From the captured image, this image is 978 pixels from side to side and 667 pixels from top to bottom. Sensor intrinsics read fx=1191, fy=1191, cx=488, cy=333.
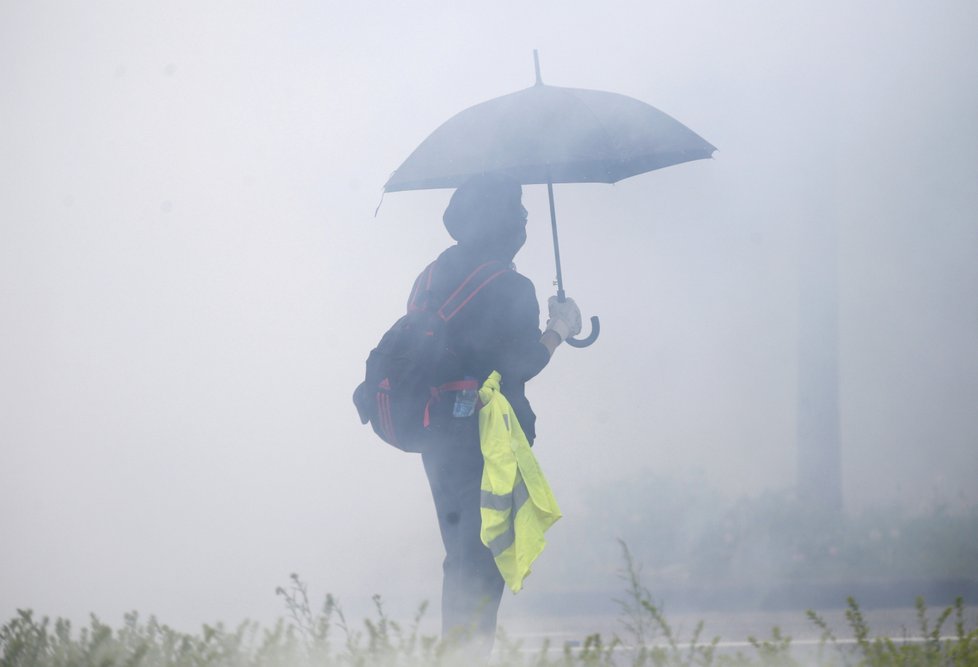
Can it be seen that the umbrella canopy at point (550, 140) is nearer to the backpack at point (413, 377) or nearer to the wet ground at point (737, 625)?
the backpack at point (413, 377)

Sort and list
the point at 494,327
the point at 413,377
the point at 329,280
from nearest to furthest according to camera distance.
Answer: the point at 413,377
the point at 494,327
the point at 329,280

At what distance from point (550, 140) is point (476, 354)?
3.08ft

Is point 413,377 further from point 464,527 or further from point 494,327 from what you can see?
point 464,527

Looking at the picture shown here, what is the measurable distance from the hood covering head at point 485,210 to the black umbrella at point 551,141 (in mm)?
367

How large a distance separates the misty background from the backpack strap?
3207 mm

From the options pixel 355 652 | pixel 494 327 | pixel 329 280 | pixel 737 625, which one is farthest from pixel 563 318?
pixel 329 280

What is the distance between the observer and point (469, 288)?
142 inches

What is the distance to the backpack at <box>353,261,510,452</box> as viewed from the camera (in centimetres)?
348

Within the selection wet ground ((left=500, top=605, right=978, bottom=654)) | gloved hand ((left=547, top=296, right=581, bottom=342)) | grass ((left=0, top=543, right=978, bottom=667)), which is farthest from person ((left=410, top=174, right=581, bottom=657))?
wet ground ((left=500, top=605, right=978, bottom=654))

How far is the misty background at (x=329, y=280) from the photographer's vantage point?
6.75 m

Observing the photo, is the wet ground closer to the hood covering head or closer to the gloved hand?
the gloved hand

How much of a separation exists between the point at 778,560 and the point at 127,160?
427cm

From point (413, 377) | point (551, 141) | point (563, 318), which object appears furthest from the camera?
point (551, 141)

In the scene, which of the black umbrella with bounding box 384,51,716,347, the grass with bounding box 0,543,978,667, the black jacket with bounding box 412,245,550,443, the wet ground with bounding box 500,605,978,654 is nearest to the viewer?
the grass with bounding box 0,543,978,667
